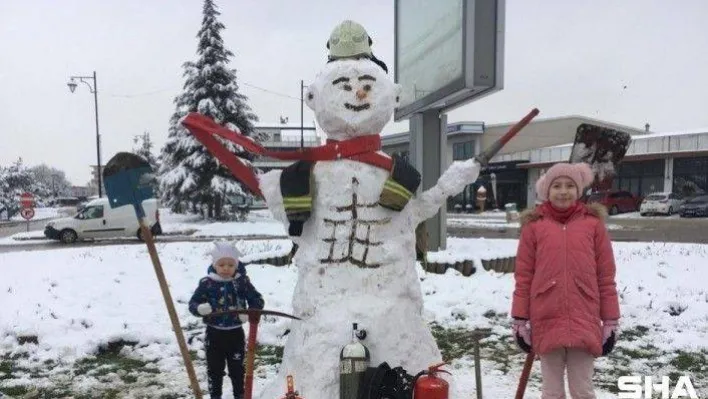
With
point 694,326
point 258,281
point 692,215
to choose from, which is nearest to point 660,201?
point 692,215

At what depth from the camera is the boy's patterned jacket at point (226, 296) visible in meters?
3.49

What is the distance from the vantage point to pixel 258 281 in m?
6.81

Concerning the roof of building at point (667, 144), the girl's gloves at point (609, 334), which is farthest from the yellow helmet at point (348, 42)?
the roof of building at point (667, 144)

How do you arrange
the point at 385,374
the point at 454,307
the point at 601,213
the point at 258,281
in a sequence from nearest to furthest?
the point at 385,374
the point at 601,213
the point at 454,307
the point at 258,281

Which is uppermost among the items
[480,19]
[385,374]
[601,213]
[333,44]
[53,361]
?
[480,19]

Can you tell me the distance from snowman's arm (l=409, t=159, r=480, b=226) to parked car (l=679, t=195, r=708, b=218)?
23.8m

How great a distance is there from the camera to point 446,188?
3357 millimetres

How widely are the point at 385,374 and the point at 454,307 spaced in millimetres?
3580

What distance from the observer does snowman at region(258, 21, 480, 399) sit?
3029 mm

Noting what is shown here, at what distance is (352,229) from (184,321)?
3.42 m

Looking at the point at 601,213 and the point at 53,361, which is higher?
the point at 601,213

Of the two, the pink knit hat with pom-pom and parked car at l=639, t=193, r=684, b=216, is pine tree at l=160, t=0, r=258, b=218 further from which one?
the pink knit hat with pom-pom

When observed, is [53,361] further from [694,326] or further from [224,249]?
[694,326]

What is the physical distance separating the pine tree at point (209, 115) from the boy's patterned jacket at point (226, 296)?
58.9ft
